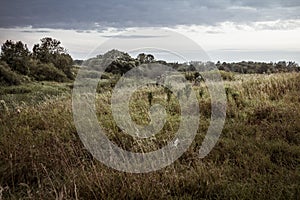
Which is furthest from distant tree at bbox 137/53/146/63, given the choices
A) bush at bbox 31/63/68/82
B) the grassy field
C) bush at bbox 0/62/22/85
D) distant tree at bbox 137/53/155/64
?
bush at bbox 31/63/68/82

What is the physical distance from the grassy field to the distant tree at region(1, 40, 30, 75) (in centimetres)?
4385

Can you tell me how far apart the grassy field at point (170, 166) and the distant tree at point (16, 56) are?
43852 millimetres

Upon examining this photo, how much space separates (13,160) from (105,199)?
2275mm

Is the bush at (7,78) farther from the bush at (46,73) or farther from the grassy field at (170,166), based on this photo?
the grassy field at (170,166)

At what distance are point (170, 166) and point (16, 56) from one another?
52.5 m

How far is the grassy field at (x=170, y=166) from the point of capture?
4.50 m

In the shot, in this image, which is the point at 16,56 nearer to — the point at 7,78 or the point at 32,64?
the point at 32,64

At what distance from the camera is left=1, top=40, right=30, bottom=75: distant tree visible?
2002 inches

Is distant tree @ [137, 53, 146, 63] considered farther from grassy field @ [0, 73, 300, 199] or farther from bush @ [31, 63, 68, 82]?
bush @ [31, 63, 68, 82]

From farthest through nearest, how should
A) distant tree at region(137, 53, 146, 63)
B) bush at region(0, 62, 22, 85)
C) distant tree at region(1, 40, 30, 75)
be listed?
distant tree at region(1, 40, 30, 75), bush at region(0, 62, 22, 85), distant tree at region(137, 53, 146, 63)

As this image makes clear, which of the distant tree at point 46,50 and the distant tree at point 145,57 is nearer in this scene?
the distant tree at point 145,57

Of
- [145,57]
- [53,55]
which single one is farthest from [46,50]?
[145,57]

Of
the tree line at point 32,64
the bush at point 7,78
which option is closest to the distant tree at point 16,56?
the tree line at point 32,64

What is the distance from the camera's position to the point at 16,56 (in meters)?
53.2
